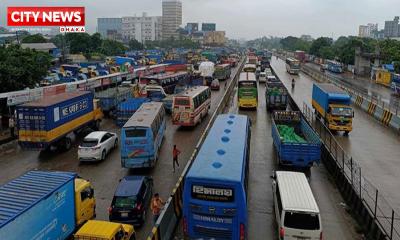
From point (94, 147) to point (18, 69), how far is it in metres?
13.1

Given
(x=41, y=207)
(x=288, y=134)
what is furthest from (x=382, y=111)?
(x=41, y=207)

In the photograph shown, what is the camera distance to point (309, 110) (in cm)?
3488

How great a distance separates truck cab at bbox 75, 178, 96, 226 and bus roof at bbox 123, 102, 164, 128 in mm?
5453

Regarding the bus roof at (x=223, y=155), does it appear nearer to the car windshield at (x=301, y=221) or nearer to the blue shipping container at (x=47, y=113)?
the car windshield at (x=301, y=221)

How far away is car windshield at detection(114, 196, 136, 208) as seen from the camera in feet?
42.7

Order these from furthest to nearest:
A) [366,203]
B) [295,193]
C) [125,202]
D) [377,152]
Answer: [377,152]
[366,203]
[125,202]
[295,193]

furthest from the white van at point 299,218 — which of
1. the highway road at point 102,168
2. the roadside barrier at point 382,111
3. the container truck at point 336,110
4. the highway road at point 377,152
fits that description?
the roadside barrier at point 382,111

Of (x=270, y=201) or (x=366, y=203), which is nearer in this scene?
(x=366, y=203)

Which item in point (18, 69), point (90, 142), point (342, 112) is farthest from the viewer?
point (18, 69)

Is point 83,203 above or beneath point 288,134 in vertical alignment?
beneath

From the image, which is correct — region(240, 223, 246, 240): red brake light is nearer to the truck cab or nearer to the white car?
the truck cab

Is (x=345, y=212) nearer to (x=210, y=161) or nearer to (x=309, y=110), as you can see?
(x=210, y=161)

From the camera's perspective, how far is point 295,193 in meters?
12.5

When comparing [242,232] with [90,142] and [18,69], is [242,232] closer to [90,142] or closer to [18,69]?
[90,142]
